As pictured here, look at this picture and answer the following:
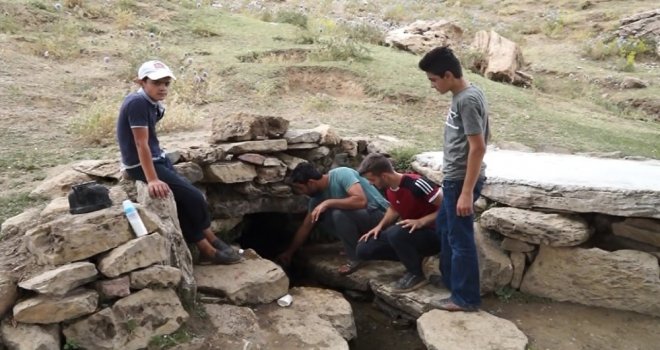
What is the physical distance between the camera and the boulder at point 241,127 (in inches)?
190

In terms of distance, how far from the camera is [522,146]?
20.1ft

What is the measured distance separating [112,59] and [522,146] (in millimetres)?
5707

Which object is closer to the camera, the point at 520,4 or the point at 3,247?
the point at 3,247

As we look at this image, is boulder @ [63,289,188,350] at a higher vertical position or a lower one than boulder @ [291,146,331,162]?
lower

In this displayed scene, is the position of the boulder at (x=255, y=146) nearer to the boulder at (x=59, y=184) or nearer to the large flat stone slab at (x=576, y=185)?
the boulder at (x=59, y=184)

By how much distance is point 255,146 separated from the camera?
4875 mm

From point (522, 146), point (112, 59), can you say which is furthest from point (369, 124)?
point (112, 59)

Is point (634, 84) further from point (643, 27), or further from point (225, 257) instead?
point (225, 257)

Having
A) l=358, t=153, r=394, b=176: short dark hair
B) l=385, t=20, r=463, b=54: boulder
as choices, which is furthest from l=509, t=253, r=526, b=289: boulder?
l=385, t=20, r=463, b=54: boulder

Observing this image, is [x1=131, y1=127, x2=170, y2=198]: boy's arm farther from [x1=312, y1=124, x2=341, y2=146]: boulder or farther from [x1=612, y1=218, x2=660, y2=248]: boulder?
[x1=612, y1=218, x2=660, y2=248]: boulder

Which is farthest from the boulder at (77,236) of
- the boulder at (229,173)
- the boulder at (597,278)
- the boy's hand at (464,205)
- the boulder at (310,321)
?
the boulder at (597,278)

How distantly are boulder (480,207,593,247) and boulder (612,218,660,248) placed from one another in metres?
0.20

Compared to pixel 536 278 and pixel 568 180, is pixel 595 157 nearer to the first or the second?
pixel 568 180

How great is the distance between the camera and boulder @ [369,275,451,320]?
13.7 feet
